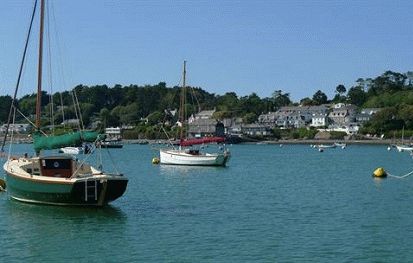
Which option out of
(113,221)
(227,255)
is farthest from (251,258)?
(113,221)

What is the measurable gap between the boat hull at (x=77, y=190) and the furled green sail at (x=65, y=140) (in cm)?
243

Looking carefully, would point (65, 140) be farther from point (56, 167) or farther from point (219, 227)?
point (219, 227)

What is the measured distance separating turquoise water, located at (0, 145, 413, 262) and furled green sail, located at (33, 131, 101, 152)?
3.44 metres

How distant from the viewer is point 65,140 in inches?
1502

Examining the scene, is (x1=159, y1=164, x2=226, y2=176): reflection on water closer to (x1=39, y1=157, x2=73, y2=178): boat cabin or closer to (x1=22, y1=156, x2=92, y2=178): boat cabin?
(x1=22, y1=156, x2=92, y2=178): boat cabin

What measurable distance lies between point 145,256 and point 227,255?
3.07 meters

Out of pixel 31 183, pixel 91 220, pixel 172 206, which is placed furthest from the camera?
pixel 172 206

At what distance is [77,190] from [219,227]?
777cm

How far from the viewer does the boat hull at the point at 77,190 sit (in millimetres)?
35531

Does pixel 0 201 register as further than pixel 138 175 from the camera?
No

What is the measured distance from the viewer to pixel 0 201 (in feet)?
140

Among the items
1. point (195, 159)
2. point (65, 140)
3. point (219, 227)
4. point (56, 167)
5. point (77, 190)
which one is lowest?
point (219, 227)

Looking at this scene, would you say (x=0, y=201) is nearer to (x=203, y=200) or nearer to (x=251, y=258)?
(x=203, y=200)

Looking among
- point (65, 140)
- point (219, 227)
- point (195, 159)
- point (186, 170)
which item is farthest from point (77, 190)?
point (195, 159)
